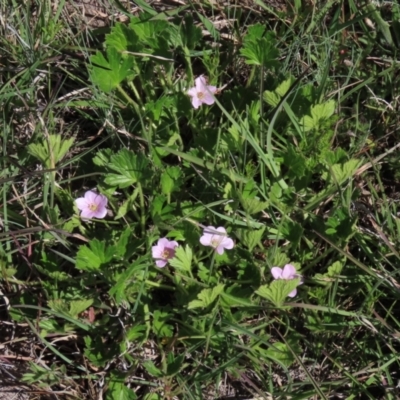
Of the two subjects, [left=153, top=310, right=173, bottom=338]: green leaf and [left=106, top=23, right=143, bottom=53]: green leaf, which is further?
[left=106, top=23, right=143, bottom=53]: green leaf

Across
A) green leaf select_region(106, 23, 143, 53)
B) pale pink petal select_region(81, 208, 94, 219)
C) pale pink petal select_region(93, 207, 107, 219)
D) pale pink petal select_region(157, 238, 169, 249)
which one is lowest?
pale pink petal select_region(157, 238, 169, 249)

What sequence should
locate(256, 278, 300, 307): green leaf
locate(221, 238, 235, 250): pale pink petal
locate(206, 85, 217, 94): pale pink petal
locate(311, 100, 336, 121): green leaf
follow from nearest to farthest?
locate(256, 278, 300, 307): green leaf → locate(221, 238, 235, 250): pale pink petal → locate(311, 100, 336, 121): green leaf → locate(206, 85, 217, 94): pale pink petal

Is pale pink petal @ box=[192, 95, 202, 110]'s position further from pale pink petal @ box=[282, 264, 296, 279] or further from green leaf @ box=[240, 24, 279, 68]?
pale pink petal @ box=[282, 264, 296, 279]

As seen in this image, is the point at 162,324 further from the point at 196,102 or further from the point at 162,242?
the point at 196,102

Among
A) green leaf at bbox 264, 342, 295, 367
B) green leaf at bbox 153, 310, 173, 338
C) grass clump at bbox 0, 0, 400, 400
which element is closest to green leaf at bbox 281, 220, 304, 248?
grass clump at bbox 0, 0, 400, 400

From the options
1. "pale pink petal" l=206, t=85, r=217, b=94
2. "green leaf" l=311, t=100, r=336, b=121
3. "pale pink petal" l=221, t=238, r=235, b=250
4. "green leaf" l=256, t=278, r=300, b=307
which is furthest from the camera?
"pale pink petal" l=206, t=85, r=217, b=94

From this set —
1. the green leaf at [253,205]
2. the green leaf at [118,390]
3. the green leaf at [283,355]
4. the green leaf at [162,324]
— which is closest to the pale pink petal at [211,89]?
the green leaf at [253,205]

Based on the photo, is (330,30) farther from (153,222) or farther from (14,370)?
(14,370)
